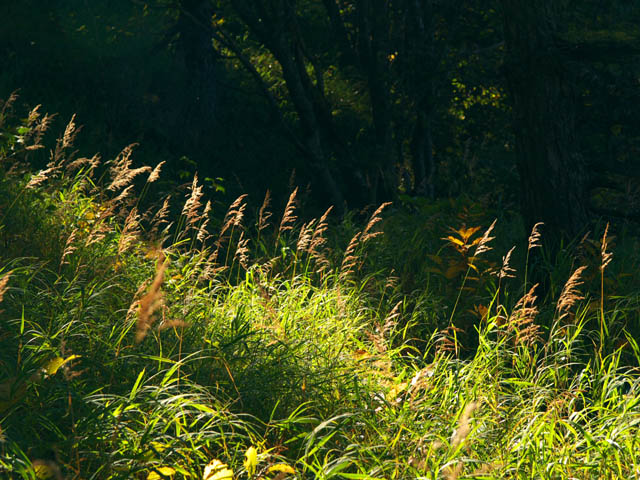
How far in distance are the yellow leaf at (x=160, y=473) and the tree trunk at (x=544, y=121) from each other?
4161mm

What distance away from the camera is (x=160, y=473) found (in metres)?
2.62

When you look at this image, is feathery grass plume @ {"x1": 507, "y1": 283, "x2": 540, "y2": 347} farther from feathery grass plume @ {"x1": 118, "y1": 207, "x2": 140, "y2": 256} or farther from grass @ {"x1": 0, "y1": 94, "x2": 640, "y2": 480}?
feathery grass plume @ {"x1": 118, "y1": 207, "x2": 140, "y2": 256}

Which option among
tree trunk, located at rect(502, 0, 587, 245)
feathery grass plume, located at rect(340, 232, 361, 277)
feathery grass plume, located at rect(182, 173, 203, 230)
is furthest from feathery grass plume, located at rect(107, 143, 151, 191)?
tree trunk, located at rect(502, 0, 587, 245)

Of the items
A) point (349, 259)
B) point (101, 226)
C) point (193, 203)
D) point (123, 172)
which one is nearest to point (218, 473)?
point (193, 203)

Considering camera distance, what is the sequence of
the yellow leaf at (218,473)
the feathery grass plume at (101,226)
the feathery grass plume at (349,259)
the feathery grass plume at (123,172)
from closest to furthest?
1. the yellow leaf at (218,473)
2. the feathery grass plume at (123,172)
3. the feathery grass plume at (349,259)
4. the feathery grass plume at (101,226)

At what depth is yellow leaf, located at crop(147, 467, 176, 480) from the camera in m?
2.42

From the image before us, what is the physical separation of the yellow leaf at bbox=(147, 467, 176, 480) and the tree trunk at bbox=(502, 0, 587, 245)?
4161 millimetres

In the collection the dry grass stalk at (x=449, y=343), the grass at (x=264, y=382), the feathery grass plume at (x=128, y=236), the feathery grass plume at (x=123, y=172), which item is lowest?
the dry grass stalk at (x=449, y=343)

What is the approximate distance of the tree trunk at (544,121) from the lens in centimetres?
542

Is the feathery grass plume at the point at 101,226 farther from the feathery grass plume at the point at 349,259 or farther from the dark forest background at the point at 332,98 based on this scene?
the dark forest background at the point at 332,98

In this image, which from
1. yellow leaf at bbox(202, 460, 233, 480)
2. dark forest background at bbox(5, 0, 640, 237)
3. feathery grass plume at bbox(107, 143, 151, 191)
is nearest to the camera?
yellow leaf at bbox(202, 460, 233, 480)

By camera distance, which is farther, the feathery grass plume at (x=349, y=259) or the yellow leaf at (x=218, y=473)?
the feathery grass plume at (x=349, y=259)

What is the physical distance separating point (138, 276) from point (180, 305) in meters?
0.63

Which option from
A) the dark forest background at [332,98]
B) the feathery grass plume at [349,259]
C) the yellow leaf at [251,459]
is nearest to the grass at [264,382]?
the yellow leaf at [251,459]
